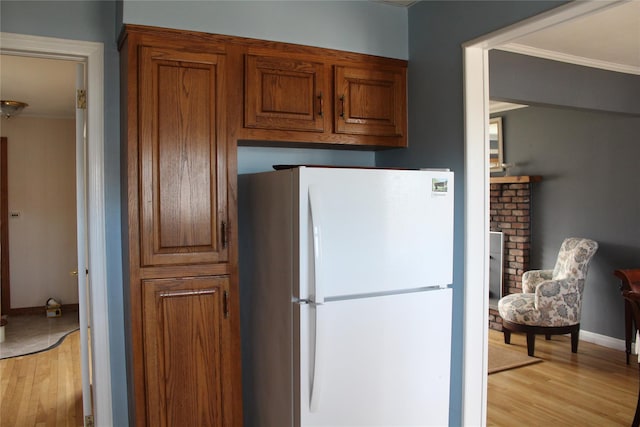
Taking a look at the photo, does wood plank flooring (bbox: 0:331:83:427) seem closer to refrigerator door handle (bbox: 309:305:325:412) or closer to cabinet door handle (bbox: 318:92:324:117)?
refrigerator door handle (bbox: 309:305:325:412)

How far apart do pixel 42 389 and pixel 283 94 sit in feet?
9.51

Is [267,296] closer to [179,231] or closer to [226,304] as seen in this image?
[226,304]

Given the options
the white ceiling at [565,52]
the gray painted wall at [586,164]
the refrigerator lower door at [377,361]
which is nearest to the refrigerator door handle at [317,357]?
the refrigerator lower door at [377,361]

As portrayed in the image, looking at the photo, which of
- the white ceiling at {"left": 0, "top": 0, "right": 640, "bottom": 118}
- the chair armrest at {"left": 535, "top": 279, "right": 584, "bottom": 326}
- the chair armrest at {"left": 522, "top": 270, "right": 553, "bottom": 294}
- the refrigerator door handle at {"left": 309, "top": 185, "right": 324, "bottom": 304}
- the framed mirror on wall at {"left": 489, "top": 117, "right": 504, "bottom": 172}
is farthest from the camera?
the framed mirror on wall at {"left": 489, "top": 117, "right": 504, "bottom": 172}

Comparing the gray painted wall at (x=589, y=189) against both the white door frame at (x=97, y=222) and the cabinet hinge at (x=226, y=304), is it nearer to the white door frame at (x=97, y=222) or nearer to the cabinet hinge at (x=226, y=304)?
the cabinet hinge at (x=226, y=304)

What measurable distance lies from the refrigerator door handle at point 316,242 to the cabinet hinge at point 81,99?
4.28 ft

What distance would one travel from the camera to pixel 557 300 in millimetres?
4523

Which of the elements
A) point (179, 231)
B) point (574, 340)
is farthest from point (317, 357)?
point (574, 340)

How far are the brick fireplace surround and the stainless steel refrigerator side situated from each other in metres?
3.58

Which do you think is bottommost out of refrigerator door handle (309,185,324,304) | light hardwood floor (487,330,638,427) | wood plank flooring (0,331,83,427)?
light hardwood floor (487,330,638,427)

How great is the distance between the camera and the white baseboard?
4763 millimetres

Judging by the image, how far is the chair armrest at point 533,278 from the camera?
506 centimetres

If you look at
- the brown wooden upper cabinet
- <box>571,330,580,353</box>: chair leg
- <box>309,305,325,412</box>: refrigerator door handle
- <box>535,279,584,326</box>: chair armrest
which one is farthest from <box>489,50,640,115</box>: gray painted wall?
<box>309,305,325,412</box>: refrigerator door handle

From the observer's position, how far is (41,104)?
546 centimetres
